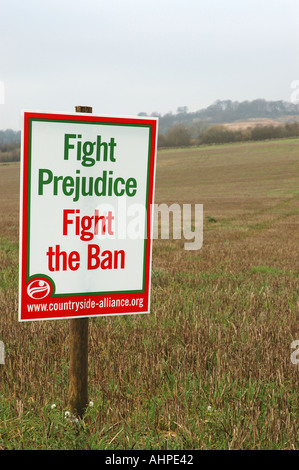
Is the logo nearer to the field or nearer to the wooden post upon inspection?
the wooden post

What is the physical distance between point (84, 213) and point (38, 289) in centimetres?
54

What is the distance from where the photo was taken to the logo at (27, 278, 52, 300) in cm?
287

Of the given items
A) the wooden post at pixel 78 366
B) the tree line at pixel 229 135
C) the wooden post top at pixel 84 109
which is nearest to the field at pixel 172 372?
the wooden post at pixel 78 366

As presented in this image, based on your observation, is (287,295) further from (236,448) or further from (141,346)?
(236,448)

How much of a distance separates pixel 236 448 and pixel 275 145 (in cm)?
9392

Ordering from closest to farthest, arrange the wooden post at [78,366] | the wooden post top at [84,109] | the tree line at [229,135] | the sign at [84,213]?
the sign at [84,213] → the wooden post top at [84,109] → the wooden post at [78,366] → the tree line at [229,135]

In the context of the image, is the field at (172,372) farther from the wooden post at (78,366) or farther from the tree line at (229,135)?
the tree line at (229,135)

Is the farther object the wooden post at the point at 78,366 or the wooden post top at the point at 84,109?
the wooden post at the point at 78,366

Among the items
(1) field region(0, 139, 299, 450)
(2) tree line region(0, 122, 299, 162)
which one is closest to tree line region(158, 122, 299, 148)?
(2) tree line region(0, 122, 299, 162)

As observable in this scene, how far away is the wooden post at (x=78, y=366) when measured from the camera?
121 inches

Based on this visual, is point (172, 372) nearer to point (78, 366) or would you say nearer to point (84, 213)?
point (78, 366)

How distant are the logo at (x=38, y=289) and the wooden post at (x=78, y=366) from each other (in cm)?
28

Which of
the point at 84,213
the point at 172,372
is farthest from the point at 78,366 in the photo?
the point at 172,372

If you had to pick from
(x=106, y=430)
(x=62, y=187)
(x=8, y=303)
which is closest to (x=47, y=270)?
(x=62, y=187)
